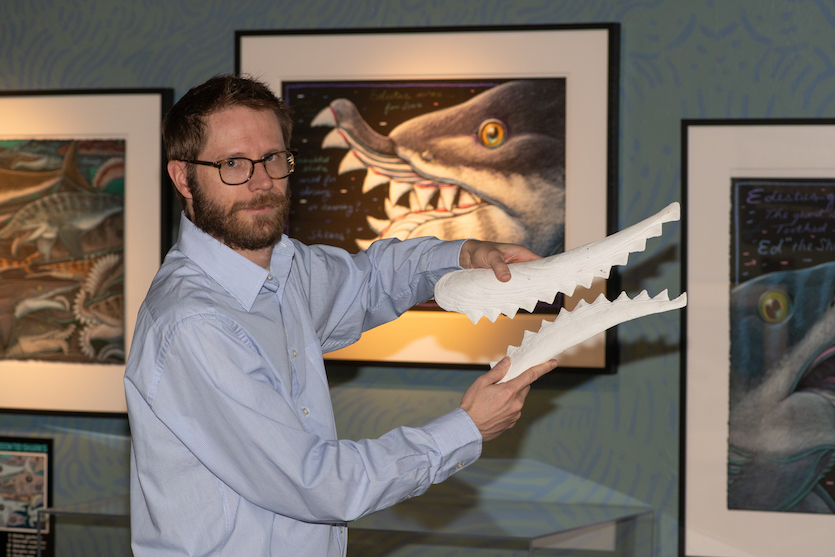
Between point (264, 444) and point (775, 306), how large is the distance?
1374 mm

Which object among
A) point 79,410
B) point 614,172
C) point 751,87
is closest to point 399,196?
point 614,172

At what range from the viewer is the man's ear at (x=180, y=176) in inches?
49.6

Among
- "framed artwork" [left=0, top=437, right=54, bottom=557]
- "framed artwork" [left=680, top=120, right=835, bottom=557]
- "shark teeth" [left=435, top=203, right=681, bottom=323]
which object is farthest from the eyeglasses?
"framed artwork" [left=0, top=437, right=54, bottom=557]

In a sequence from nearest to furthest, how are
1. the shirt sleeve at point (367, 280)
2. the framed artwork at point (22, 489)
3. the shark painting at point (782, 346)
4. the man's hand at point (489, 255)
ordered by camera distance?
the man's hand at point (489, 255)
the shirt sleeve at point (367, 280)
the shark painting at point (782, 346)
the framed artwork at point (22, 489)

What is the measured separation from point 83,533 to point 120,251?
0.76 m

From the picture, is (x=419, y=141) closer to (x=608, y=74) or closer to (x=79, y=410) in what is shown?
(x=608, y=74)

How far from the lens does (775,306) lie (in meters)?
1.86

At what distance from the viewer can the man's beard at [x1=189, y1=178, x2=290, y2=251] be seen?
123 centimetres

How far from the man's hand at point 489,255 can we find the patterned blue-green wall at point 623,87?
654 millimetres

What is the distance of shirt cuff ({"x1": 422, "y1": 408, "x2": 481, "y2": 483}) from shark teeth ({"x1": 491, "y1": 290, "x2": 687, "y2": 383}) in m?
0.10

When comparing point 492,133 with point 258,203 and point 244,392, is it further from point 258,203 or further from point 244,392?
point 244,392

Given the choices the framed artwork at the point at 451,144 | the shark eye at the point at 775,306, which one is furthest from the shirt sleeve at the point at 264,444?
the shark eye at the point at 775,306

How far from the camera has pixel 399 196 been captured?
77.8 inches

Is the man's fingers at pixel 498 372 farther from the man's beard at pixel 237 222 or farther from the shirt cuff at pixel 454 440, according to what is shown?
the man's beard at pixel 237 222
